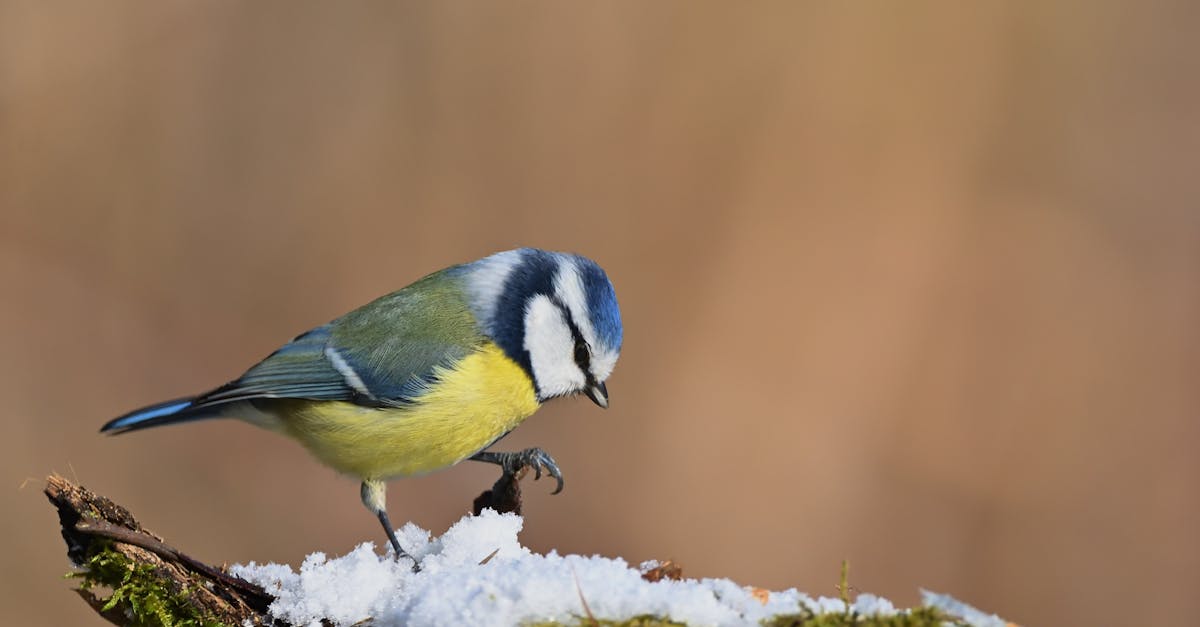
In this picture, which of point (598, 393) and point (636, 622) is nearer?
point (636, 622)

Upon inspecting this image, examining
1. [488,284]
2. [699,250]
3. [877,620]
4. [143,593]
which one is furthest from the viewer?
[699,250]

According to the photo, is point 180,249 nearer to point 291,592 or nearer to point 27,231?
point 27,231

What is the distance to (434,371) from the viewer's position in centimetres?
148

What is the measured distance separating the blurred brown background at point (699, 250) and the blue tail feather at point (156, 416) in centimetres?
89

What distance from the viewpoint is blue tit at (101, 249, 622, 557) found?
1470 mm

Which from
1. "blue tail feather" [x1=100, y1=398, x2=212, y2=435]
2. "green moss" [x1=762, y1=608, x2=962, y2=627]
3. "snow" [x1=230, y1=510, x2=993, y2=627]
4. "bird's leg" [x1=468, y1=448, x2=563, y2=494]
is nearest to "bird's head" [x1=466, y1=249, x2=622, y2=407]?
"bird's leg" [x1=468, y1=448, x2=563, y2=494]

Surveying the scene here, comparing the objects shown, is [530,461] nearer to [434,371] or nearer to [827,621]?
[434,371]

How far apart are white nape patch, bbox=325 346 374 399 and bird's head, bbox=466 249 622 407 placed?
0.63 feet

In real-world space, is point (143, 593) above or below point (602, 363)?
below

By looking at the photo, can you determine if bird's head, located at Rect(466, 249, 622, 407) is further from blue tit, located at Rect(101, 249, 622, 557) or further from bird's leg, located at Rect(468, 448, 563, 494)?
bird's leg, located at Rect(468, 448, 563, 494)

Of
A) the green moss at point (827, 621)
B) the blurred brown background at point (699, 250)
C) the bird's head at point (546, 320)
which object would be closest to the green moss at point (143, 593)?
the green moss at point (827, 621)

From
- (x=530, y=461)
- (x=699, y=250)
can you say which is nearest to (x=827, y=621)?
(x=530, y=461)

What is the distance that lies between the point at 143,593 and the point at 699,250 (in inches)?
73.7

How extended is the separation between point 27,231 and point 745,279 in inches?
67.0
